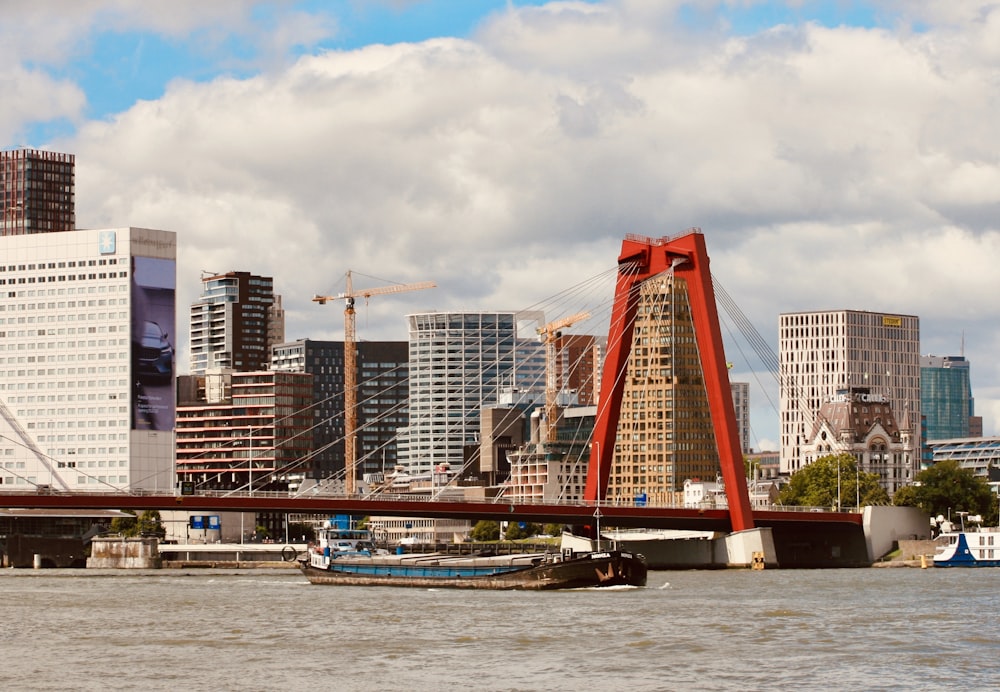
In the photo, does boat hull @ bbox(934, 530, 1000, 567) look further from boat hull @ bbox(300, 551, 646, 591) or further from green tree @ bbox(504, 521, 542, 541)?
green tree @ bbox(504, 521, 542, 541)

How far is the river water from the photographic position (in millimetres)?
45812

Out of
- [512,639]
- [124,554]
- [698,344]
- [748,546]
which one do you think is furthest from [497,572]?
[124,554]

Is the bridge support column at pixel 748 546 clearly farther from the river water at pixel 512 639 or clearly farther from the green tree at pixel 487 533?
the green tree at pixel 487 533

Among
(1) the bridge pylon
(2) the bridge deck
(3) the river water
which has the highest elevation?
(1) the bridge pylon

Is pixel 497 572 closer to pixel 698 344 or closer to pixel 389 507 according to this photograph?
pixel 389 507

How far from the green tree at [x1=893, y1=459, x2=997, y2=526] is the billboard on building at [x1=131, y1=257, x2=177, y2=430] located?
261ft

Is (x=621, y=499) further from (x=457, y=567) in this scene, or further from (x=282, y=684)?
(x=282, y=684)

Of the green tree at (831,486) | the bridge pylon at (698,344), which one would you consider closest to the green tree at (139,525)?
the green tree at (831,486)

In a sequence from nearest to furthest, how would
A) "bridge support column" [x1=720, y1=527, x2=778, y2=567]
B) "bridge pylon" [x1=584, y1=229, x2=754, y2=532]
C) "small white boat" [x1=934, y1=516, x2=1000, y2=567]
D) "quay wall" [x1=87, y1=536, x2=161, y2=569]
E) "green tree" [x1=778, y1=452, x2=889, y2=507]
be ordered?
"bridge pylon" [x1=584, y1=229, x2=754, y2=532], "bridge support column" [x1=720, y1=527, x2=778, y2=567], "small white boat" [x1=934, y1=516, x2=1000, y2=567], "quay wall" [x1=87, y1=536, x2=161, y2=569], "green tree" [x1=778, y1=452, x2=889, y2=507]

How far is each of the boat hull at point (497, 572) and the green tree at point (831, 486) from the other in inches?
2835

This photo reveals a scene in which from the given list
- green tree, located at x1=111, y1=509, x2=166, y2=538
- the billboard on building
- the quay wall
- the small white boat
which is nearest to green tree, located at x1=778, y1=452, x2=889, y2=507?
the small white boat

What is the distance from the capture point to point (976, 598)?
7619 centimetres

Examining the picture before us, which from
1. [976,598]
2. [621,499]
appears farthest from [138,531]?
[976,598]

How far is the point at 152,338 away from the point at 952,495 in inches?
3351
